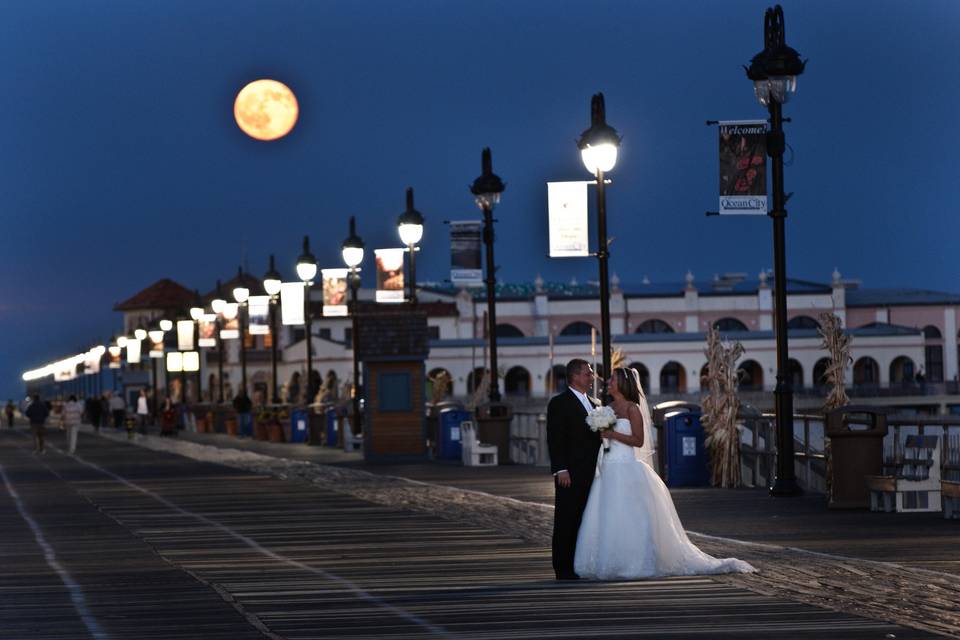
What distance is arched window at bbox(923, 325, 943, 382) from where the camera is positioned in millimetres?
138250

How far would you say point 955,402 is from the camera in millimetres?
125750

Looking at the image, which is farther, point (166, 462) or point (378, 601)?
point (166, 462)

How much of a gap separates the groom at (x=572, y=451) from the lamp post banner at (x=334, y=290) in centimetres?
3698

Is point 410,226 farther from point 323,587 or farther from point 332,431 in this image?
point 323,587

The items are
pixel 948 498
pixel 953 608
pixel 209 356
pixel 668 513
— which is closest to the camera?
pixel 953 608

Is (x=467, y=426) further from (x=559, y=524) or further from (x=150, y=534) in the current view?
(x=559, y=524)

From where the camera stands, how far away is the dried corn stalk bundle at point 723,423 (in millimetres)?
28453

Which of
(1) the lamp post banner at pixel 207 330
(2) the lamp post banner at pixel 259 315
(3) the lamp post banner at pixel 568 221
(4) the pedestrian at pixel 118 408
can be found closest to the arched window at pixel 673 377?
(4) the pedestrian at pixel 118 408

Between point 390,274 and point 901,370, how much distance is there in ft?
302

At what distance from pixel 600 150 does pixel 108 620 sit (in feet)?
52.5

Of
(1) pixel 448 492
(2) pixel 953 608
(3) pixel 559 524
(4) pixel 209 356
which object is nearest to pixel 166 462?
(1) pixel 448 492

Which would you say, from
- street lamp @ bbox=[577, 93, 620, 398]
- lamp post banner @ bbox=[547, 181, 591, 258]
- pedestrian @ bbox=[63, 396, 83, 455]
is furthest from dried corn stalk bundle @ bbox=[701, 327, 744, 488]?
pedestrian @ bbox=[63, 396, 83, 455]

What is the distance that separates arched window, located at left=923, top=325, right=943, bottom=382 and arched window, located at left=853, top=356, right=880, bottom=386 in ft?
12.1

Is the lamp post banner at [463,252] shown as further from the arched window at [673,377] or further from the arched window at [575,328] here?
the arched window at [575,328]
